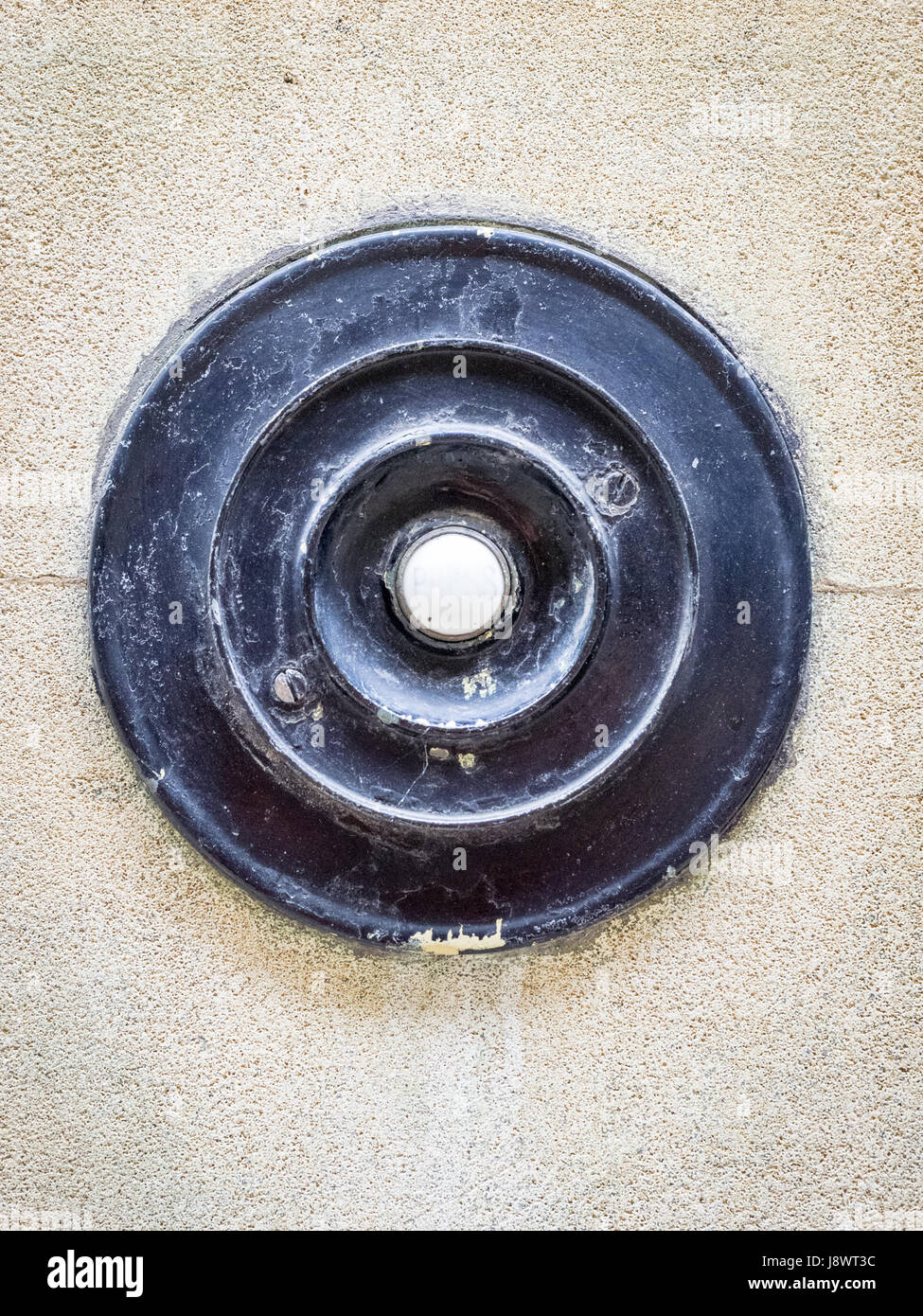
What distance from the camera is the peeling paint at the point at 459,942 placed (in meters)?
0.72

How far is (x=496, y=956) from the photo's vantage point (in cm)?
76

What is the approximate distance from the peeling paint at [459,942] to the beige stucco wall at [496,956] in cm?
5

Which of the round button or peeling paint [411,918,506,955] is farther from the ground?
the round button

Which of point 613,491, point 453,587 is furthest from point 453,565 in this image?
point 613,491

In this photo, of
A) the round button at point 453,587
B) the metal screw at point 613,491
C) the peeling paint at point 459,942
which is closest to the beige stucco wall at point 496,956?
the peeling paint at point 459,942

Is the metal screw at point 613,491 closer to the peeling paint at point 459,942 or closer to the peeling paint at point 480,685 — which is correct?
the peeling paint at point 480,685

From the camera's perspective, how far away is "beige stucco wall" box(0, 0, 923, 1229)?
0.74 meters

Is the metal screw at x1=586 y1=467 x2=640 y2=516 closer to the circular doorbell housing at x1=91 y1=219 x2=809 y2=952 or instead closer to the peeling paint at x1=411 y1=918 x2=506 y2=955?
the circular doorbell housing at x1=91 y1=219 x2=809 y2=952

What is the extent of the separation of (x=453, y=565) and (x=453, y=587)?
17mm

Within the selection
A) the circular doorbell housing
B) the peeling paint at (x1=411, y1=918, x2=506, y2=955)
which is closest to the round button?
the circular doorbell housing

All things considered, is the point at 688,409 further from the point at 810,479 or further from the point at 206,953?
the point at 206,953

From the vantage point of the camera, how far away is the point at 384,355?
2.29 ft

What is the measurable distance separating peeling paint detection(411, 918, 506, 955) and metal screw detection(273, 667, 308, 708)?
0.66ft

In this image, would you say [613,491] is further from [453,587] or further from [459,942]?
[459,942]
